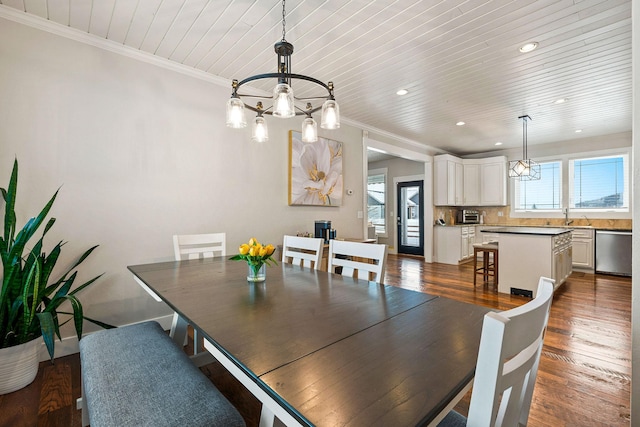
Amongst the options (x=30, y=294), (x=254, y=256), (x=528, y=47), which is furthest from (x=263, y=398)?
(x=528, y=47)

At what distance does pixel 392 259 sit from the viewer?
7.00 metres

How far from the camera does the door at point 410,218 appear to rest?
7.44 m

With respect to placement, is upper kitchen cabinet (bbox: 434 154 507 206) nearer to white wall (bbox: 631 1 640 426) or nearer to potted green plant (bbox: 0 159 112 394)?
white wall (bbox: 631 1 640 426)

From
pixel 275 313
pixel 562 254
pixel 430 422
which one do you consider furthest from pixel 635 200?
pixel 562 254

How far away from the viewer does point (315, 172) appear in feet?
13.1

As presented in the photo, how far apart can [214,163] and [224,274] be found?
163 centimetres

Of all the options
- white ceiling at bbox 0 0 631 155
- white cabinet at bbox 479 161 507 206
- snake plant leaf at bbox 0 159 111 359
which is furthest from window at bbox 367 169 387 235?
snake plant leaf at bbox 0 159 111 359

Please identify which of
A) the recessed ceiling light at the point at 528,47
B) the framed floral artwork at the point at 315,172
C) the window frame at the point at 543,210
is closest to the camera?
the recessed ceiling light at the point at 528,47

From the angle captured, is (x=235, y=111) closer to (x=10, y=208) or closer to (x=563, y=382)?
(x=10, y=208)

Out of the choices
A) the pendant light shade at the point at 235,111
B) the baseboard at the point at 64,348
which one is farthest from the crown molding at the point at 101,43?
the baseboard at the point at 64,348

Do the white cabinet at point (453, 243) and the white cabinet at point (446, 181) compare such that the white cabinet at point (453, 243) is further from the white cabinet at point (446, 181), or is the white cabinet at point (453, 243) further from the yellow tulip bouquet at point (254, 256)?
the yellow tulip bouquet at point (254, 256)

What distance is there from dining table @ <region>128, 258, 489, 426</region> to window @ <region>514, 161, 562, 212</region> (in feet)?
21.2

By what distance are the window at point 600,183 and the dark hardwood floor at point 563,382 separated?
291 centimetres

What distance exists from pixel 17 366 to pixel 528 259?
5153mm
